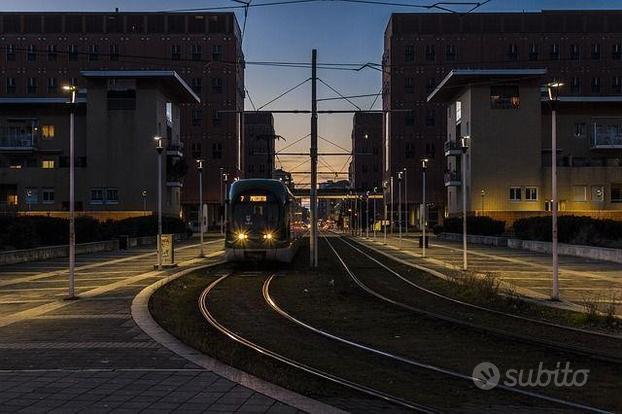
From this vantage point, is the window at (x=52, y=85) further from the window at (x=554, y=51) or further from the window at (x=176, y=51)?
the window at (x=554, y=51)

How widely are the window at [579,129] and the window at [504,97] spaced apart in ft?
27.7

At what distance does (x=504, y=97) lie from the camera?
75.6m

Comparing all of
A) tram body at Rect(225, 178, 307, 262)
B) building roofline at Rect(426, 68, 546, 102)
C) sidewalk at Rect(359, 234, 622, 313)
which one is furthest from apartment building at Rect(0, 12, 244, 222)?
tram body at Rect(225, 178, 307, 262)

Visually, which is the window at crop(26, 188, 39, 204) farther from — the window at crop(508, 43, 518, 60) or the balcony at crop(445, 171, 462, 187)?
the window at crop(508, 43, 518, 60)

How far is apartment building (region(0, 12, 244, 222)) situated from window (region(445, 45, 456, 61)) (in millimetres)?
28333

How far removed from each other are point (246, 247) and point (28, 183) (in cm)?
5497

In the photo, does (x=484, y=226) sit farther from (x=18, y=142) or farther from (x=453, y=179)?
(x=18, y=142)

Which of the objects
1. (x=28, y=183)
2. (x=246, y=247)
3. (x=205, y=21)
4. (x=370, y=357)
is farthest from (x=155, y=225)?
(x=370, y=357)

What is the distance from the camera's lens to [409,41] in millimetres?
99500

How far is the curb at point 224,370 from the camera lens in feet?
23.6

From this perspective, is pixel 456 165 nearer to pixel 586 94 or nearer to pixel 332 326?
pixel 586 94

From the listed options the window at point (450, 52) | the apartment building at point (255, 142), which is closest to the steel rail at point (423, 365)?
the window at point (450, 52)

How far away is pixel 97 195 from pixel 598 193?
2032 inches

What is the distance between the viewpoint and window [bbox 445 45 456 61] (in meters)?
98.6
